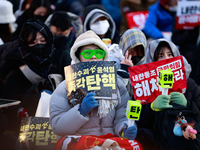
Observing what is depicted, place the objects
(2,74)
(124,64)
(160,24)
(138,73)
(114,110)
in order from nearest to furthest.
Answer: (114,110), (138,73), (124,64), (2,74), (160,24)

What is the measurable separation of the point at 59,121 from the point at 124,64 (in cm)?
137

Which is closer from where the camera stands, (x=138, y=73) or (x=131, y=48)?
(x=138, y=73)

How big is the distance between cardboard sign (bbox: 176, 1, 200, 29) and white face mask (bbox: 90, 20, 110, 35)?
1.60 m

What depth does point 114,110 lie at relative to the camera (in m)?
3.07

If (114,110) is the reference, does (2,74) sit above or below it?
above

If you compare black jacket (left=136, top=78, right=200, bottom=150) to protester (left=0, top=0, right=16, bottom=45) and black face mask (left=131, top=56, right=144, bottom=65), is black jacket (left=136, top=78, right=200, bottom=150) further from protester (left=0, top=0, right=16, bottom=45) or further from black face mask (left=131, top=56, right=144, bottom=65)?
protester (left=0, top=0, right=16, bottom=45)

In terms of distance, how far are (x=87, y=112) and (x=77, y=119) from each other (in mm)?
124

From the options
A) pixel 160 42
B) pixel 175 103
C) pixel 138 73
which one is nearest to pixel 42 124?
pixel 138 73

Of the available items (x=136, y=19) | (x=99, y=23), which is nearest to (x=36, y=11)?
(x=99, y=23)

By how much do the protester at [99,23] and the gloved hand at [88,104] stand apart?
8.33 ft

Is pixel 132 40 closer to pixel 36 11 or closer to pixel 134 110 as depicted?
pixel 134 110

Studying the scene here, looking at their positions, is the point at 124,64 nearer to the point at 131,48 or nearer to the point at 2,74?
the point at 131,48

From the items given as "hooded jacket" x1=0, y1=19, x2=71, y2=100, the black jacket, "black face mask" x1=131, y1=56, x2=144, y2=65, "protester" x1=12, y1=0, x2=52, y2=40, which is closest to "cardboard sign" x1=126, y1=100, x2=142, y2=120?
the black jacket

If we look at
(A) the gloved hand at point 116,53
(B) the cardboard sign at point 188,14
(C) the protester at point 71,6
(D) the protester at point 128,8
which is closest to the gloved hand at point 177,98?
(A) the gloved hand at point 116,53
